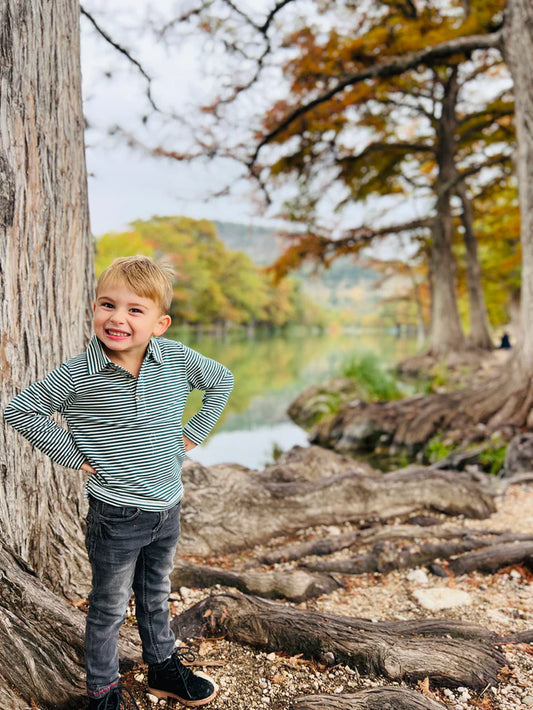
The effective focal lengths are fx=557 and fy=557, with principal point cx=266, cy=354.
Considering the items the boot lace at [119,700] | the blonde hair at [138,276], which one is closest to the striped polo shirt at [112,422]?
the blonde hair at [138,276]

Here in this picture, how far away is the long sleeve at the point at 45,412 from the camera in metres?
1.57

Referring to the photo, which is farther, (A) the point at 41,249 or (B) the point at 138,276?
(A) the point at 41,249

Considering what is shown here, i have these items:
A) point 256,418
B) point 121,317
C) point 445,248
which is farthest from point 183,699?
point 445,248

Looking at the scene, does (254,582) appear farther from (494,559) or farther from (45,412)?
(45,412)

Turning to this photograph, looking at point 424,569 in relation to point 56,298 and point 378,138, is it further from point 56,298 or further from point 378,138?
point 378,138

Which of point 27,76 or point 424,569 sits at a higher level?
point 27,76

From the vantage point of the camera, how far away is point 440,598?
2.66 m

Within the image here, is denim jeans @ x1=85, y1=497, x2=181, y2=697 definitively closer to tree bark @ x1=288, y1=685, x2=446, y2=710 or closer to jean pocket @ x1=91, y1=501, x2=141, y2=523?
jean pocket @ x1=91, y1=501, x2=141, y2=523

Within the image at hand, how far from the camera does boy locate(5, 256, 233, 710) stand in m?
1.62

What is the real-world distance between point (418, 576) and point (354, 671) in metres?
1.11

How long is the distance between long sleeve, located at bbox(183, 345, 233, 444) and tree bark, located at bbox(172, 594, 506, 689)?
2.51 feet

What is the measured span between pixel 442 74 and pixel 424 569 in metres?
16.2

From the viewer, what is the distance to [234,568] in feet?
9.83

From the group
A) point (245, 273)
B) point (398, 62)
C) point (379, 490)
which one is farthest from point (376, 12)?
point (245, 273)
